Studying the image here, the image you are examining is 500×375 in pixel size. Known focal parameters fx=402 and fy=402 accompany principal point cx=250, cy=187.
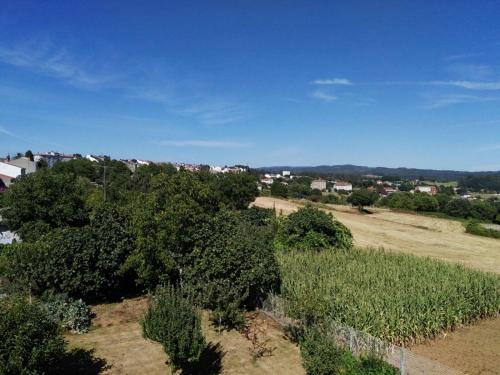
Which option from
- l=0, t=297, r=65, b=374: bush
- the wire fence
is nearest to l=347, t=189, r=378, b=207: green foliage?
the wire fence

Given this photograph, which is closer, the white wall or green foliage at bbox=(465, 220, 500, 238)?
green foliage at bbox=(465, 220, 500, 238)

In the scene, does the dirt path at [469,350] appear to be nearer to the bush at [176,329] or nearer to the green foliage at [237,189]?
the bush at [176,329]

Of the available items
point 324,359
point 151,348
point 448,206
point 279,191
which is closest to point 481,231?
point 448,206

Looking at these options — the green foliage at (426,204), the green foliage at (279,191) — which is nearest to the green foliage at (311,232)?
the green foliage at (426,204)

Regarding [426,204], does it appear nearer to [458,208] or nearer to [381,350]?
[458,208]

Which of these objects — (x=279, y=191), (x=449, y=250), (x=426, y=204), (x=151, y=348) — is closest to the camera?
(x=151, y=348)

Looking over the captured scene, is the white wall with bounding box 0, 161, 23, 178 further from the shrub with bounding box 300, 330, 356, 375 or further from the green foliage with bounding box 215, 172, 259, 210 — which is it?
the shrub with bounding box 300, 330, 356, 375

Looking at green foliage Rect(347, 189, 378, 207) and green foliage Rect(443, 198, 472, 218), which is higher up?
green foliage Rect(347, 189, 378, 207)
